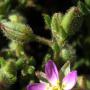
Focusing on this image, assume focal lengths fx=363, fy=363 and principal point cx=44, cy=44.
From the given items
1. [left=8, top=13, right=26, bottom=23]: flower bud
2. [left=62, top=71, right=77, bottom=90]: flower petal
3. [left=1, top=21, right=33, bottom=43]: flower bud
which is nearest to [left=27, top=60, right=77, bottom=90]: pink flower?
[left=62, top=71, right=77, bottom=90]: flower petal

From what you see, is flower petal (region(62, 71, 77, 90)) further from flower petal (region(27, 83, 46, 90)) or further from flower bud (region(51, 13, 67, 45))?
flower bud (region(51, 13, 67, 45))

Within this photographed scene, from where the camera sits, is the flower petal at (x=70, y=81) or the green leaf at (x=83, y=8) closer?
the flower petal at (x=70, y=81)

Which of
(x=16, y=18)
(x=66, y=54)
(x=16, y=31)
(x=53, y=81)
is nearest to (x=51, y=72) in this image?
(x=53, y=81)

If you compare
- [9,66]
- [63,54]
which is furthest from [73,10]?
[9,66]

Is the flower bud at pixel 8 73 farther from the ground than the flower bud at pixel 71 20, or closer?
closer

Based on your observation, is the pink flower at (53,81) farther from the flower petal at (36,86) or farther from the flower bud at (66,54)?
the flower bud at (66,54)

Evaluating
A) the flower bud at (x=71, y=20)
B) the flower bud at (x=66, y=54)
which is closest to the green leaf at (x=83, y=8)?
the flower bud at (x=71, y=20)

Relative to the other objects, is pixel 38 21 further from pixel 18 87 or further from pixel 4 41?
pixel 18 87
